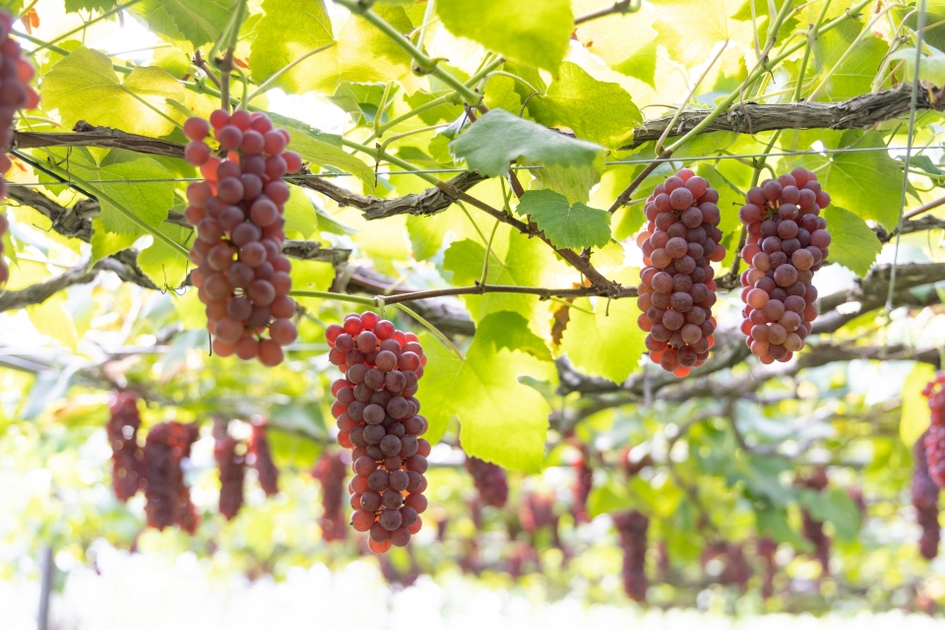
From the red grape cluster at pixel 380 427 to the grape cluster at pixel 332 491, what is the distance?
11.1 feet

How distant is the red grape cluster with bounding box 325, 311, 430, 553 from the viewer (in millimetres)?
960

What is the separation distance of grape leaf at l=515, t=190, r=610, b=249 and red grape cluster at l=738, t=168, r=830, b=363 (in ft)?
0.70

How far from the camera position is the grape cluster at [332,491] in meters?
4.27

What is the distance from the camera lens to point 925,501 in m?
3.62

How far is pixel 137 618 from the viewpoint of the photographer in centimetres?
1436

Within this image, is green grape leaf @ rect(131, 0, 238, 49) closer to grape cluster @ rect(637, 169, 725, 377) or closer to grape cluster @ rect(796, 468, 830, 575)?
grape cluster @ rect(637, 169, 725, 377)

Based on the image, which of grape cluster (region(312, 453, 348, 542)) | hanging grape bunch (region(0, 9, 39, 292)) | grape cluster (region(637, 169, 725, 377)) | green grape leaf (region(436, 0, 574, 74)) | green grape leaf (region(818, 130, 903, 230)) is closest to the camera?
hanging grape bunch (region(0, 9, 39, 292))

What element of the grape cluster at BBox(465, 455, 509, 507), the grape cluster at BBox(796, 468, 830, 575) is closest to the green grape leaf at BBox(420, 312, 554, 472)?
the grape cluster at BBox(465, 455, 509, 507)

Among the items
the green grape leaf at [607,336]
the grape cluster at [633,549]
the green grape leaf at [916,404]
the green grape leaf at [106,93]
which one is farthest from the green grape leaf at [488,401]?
the grape cluster at [633,549]

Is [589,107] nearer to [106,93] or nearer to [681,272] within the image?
[681,272]

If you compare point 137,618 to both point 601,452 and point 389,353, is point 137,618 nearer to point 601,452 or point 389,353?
point 601,452

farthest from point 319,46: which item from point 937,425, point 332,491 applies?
point 332,491

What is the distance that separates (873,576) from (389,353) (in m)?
12.2

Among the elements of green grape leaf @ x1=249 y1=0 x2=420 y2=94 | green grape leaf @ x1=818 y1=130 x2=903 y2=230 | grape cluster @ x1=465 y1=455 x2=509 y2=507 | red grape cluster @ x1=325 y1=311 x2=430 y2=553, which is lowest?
red grape cluster @ x1=325 y1=311 x2=430 y2=553
